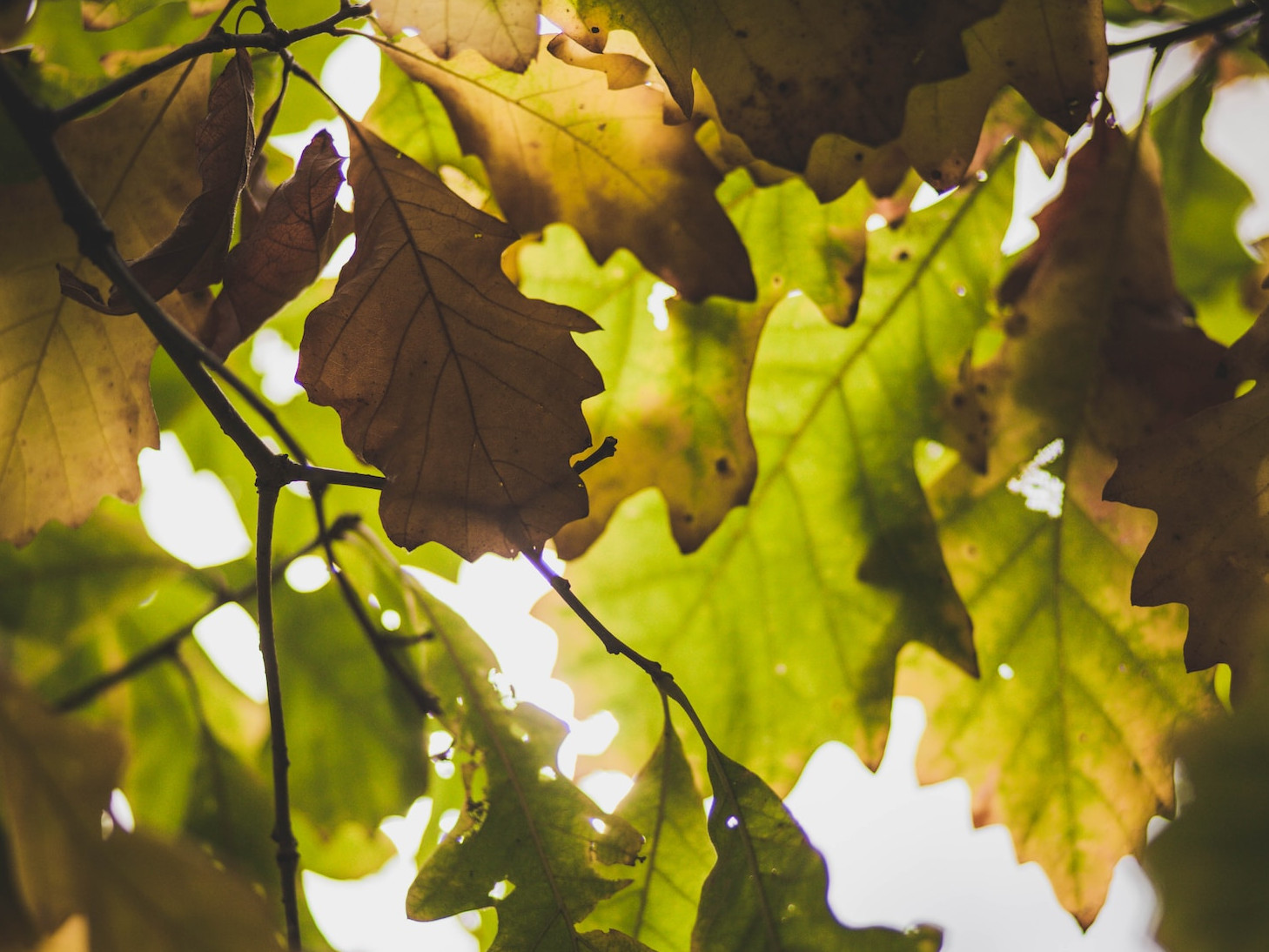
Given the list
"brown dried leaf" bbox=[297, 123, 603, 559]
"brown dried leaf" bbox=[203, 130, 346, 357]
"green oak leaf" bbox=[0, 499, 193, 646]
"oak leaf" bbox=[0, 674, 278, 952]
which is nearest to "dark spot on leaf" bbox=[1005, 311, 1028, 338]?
"brown dried leaf" bbox=[297, 123, 603, 559]

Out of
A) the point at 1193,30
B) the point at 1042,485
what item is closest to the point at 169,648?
the point at 1042,485

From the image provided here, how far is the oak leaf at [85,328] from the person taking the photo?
55 centimetres

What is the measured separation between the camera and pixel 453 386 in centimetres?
49

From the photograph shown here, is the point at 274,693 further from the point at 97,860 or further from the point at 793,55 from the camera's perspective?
the point at 793,55

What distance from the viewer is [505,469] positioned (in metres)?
0.47

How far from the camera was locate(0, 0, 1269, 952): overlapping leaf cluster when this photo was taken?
475 mm

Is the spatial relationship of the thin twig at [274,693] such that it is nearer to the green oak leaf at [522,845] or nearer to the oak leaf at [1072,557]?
the green oak leaf at [522,845]

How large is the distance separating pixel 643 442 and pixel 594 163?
7.5 inches

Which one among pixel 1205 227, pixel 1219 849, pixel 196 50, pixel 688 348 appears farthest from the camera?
pixel 1205 227

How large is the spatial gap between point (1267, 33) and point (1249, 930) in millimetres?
555

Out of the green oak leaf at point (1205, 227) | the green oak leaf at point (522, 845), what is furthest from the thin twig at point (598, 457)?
the green oak leaf at point (1205, 227)

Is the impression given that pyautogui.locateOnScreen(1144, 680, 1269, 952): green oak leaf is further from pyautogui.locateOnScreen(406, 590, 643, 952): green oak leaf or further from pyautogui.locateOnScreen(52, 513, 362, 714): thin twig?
pyautogui.locateOnScreen(52, 513, 362, 714): thin twig

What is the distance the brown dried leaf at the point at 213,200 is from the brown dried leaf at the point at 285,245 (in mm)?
20

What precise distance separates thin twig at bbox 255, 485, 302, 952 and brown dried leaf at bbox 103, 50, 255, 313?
0.37ft
